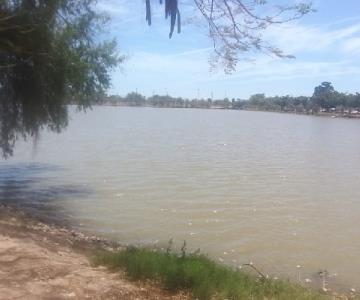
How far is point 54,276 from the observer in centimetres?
616

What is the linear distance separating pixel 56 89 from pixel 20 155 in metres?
12.4

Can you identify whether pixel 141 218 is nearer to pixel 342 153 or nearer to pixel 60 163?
pixel 60 163

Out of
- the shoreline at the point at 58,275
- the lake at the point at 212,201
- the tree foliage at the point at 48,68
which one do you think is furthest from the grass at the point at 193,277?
the tree foliage at the point at 48,68

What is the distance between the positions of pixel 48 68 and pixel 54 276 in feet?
30.1

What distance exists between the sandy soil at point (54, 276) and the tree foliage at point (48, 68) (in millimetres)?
4456

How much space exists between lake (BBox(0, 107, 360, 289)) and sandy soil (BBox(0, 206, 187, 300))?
4333 millimetres

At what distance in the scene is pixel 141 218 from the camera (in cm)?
1442

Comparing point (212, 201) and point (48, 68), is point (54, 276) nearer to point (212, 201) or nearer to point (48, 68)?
point (48, 68)

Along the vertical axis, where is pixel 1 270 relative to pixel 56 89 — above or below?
below

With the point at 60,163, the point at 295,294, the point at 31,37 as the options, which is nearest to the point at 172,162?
the point at 60,163

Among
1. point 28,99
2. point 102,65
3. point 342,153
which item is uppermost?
point 102,65

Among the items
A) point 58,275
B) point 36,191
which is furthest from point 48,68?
point 58,275

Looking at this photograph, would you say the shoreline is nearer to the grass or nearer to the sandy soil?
the sandy soil

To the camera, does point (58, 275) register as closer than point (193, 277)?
Yes
